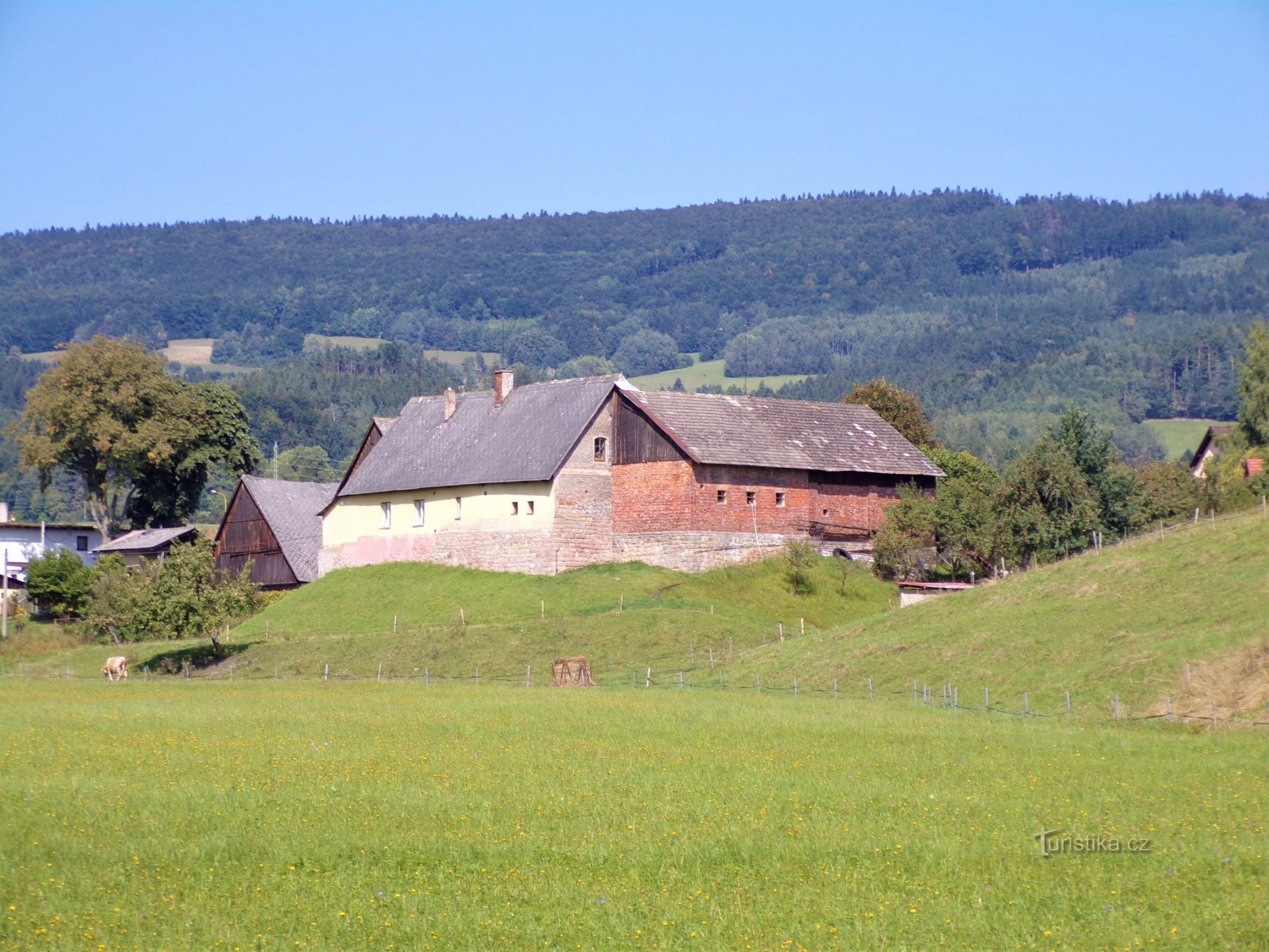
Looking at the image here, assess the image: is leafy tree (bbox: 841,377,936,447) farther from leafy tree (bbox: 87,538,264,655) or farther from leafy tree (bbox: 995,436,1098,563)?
leafy tree (bbox: 87,538,264,655)

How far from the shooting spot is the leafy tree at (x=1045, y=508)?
55.4 metres

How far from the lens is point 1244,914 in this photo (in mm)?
16703

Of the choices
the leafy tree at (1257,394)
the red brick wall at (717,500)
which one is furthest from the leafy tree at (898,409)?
the red brick wall at (717,500)

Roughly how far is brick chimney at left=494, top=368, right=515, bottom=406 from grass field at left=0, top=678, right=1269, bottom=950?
38.7 metres

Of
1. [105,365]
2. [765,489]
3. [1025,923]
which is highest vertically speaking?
[105,365]

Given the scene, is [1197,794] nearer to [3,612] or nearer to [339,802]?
[339,802]

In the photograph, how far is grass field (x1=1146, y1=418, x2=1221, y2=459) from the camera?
6988 inches

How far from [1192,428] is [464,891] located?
633 ft

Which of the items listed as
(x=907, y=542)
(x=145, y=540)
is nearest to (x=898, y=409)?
(x=907, y=542)

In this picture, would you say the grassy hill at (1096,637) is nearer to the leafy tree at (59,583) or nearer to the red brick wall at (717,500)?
the red brick wall at (717,500)

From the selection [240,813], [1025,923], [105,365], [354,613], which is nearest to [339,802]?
[240,813]

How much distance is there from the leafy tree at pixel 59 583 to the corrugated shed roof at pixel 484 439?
14427 millimetres

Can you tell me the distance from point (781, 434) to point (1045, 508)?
12.8 meters

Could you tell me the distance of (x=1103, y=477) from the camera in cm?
5747
